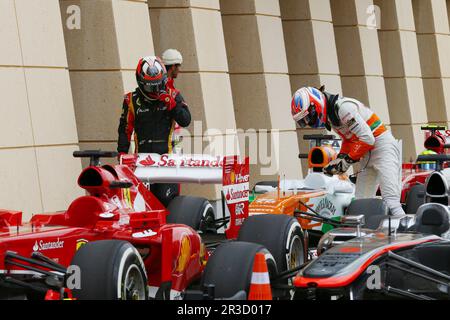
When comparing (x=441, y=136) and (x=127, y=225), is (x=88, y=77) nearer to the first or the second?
(x=441, y=136)

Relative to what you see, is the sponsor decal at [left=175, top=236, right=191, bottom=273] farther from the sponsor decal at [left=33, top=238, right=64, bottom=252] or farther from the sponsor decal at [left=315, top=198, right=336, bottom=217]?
the sponsor decal at [left=315, top=198, right=336, bottom=217]

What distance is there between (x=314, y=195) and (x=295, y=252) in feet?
7.97

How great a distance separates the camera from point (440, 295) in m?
8.19

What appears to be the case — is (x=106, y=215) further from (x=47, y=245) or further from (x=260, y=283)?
(x=260, y=283)

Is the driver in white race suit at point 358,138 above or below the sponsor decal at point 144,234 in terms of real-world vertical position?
above

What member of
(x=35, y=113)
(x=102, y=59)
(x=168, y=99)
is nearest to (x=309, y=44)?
(x=102, y=59)

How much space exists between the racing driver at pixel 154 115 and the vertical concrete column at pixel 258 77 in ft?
28.4

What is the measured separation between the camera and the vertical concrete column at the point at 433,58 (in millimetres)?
30000

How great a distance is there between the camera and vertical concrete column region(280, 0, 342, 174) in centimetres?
2281

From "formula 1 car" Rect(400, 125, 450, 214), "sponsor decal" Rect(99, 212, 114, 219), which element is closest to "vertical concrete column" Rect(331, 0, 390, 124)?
"formula 1 car" Rect(400, 125, 450, 214)

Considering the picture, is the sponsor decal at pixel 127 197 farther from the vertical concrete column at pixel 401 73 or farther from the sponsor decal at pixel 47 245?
the vertical concrete column at pixel 401 73

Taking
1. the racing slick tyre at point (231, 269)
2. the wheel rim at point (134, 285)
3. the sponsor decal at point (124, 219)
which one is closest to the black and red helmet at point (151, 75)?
the sponsor decal at point (124, 219)

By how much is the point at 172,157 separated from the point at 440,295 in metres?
3.18
